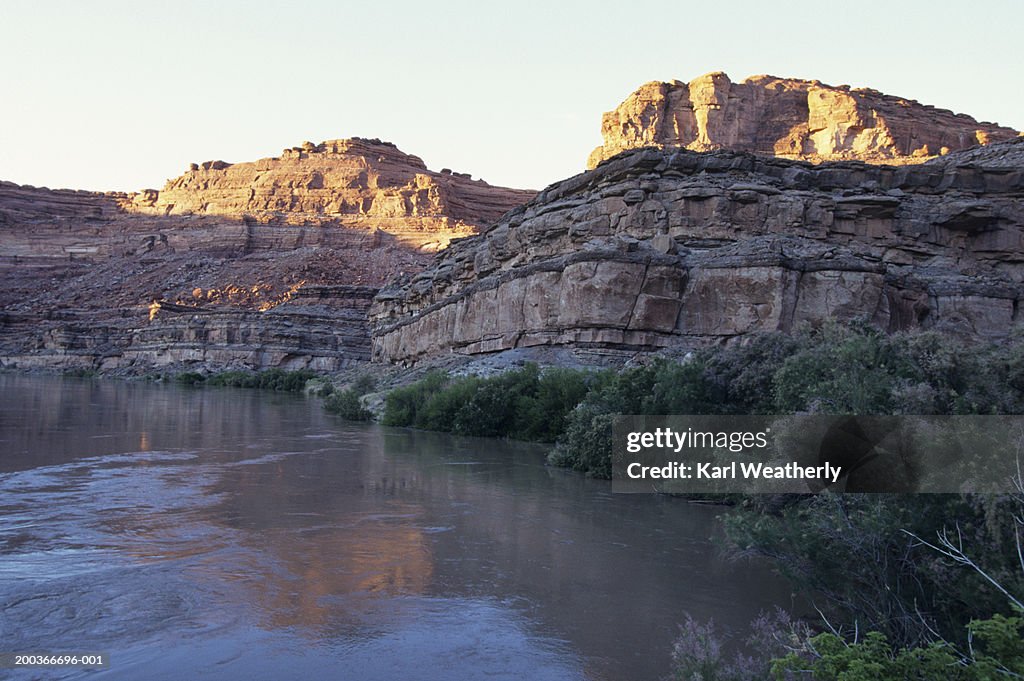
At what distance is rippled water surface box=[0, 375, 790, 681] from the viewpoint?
3.90 meters

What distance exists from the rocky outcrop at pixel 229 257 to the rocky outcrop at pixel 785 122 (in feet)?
76.6

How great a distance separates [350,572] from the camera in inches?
208

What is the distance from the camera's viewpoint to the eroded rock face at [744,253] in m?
18.6

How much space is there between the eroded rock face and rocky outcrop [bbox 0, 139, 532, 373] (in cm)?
3138

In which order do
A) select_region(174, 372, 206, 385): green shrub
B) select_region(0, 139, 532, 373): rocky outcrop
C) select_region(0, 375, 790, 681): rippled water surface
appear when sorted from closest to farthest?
1. select_region(0, 375, 790, 681): rippled water surface
2. select_region(174, 372, 206, 385): green shrub
3. select_region(0, 139, 532, 373): rocky outcrop

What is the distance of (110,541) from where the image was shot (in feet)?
19.2

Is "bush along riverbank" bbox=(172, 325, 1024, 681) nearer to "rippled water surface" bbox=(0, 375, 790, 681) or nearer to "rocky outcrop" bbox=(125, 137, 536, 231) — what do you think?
"rippled water surface" bbox=(0, 375, 790, 681)

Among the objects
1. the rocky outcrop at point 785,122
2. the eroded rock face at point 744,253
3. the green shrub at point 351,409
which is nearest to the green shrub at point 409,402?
the green shrub at point 351,409

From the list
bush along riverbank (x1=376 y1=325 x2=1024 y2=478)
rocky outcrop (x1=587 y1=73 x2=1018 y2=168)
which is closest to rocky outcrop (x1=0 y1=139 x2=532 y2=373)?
rocky outcrop (x1=587 y1=73 x2=1018 y2=168)

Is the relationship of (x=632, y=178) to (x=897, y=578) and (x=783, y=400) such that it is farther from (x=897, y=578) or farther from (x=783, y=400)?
(x=897, y=578)

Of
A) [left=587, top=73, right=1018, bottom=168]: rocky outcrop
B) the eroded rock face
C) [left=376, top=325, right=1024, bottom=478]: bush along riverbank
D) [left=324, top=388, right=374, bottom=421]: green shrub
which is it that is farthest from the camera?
[left=587, top=73, right=1018, bottom=168]: rocky outcrop

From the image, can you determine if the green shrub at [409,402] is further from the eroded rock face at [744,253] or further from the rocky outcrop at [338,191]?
the rocky outcrop at [338,191]

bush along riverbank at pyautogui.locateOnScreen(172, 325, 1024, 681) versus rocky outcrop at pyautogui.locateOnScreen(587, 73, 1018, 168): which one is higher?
rocky outcrop at pyautogui.locateOnScreen(587, 73, 1018, 168)

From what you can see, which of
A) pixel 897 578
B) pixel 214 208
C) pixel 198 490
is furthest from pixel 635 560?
pixel 214 208
